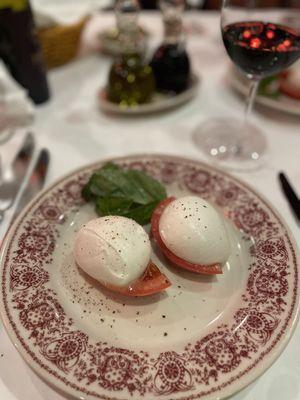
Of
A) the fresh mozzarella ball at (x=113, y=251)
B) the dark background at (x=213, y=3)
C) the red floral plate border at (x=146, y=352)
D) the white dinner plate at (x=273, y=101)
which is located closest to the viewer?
the red floral plate border at (x=146, y=352)

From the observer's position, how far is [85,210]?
0.79 meters

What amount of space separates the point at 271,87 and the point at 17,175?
2.48ft

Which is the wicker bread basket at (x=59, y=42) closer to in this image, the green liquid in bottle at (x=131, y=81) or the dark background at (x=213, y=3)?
the green liquid in bottle at (x=131, y=81)

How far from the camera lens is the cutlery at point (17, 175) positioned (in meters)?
0.83

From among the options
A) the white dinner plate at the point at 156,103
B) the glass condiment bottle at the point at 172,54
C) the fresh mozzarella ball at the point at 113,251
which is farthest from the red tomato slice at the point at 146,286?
the glass condiment bottle at the point at 172,54

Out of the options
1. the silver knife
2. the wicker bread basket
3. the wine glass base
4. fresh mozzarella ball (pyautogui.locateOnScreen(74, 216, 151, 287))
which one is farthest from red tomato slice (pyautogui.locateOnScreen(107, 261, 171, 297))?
the wicker bread basket

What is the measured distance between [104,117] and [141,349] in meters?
0.75

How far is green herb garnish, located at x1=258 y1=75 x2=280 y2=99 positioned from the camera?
113 centimetres

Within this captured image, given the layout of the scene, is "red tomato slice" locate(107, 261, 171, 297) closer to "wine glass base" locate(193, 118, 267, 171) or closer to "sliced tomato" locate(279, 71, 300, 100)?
"wine glass base" locate(193, 118, 267, 171)

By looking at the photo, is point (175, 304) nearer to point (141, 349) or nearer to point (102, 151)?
point (141, 349)

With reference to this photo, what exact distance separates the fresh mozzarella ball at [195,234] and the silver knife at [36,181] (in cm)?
31

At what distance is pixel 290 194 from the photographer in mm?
865

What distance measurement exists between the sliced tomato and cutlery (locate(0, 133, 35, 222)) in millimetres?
726

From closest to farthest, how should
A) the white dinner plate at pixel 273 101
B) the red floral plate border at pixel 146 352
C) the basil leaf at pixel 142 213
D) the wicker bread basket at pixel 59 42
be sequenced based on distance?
the red floral plate border at pixel 146 352, the basil leaf at pixel 142 213, the white dinner plate at pixel 273 101, the wicker bread basket at pixel 59 42
